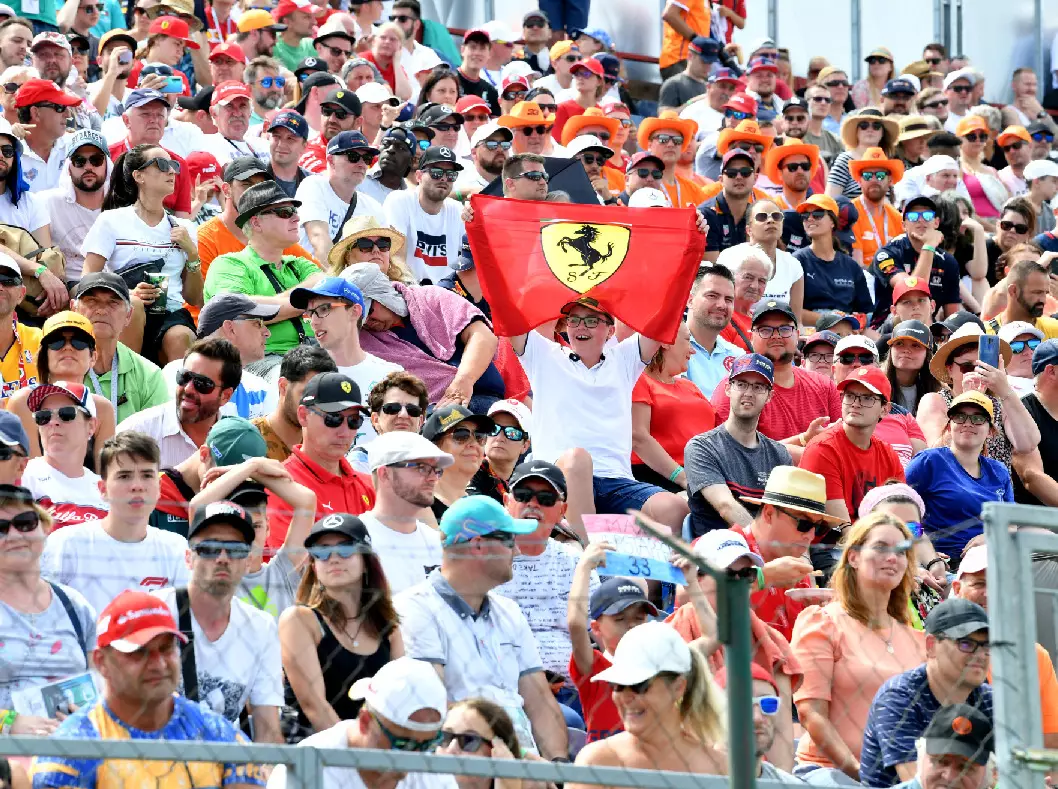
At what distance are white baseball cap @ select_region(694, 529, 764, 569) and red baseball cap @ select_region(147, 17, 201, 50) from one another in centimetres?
764

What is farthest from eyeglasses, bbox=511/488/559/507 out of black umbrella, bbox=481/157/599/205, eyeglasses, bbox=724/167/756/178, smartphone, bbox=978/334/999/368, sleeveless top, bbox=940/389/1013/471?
eyeglasses, bbox=724/167/756/178

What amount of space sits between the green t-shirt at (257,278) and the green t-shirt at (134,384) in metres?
0.71

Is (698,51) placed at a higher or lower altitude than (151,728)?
higher

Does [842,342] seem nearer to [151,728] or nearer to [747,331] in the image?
[747,331]

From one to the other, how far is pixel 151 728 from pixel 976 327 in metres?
6.69

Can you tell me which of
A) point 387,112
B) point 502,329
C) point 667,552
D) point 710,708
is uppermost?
point 387,112

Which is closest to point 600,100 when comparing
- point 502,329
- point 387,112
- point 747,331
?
point 387,112

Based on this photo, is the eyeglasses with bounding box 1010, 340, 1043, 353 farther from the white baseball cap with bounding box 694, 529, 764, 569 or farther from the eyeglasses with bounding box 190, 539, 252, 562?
the eyeglasses with bounding box 190, 539, 252, 562

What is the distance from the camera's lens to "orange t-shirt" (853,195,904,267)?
1402 cm

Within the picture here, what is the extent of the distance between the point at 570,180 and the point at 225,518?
651cm

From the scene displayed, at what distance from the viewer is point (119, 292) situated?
8.30 meters

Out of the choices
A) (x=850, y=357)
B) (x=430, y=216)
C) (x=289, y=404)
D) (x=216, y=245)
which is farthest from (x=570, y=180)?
(x=289, y=404)

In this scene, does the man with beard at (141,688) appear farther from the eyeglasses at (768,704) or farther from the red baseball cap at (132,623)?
the eyeglasses at (768,704)

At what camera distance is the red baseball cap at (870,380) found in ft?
29.6
